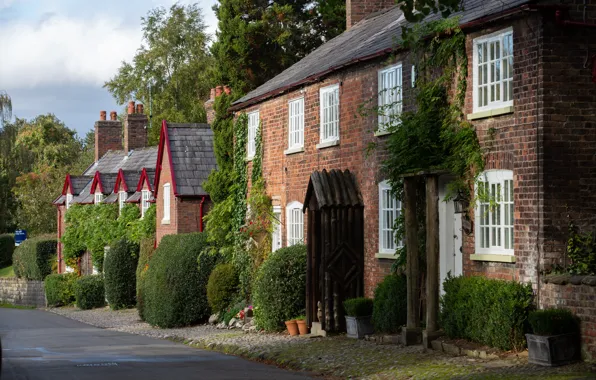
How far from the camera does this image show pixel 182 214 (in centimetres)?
3459

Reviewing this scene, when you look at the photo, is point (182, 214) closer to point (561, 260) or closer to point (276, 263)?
point (276, 263)

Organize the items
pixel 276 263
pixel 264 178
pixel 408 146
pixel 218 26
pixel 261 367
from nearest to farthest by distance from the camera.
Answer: pixel 261 367 < pixel 408 146 < pixel 276 263 < pixel 264 178 < pixel 218 26

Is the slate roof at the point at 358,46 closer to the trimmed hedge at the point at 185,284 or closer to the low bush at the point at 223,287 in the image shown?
the trimmed hedge at the point at 185,284

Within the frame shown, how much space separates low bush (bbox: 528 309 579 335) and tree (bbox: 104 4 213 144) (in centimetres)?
4752

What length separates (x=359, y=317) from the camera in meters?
20.4

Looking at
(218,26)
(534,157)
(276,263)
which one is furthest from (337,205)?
(218,26)

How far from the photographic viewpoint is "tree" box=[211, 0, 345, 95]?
47.1 meters

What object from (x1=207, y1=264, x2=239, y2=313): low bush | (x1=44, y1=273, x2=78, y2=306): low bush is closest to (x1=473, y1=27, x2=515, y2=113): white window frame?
(x1=207, y1=264, x2=239, y2=313): low bush

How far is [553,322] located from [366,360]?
12.0ft

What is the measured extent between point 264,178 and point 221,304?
4048 mm

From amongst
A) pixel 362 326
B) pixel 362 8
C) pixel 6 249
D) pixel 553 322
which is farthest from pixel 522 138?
pixel 6 249

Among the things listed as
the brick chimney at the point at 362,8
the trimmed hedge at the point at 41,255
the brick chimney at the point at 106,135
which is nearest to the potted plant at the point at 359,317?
the brick chimney at the point at 362,8

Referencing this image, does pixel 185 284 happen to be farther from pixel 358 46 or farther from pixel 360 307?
pixel 360 307

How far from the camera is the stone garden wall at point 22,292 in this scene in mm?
56169
